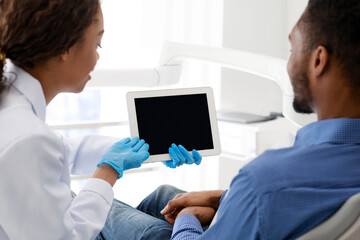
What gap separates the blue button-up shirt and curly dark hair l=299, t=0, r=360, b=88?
3.5 inches

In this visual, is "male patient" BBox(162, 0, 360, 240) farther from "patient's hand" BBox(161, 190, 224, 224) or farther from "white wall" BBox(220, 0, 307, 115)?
"white wall" BBox(220, 0, 307, 115)

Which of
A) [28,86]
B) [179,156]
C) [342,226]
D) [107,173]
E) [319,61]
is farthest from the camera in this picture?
[179,156]

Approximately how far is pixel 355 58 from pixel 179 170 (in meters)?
1.94

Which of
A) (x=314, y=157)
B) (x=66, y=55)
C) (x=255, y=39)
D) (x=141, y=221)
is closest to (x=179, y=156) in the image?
(x=141, y=221)

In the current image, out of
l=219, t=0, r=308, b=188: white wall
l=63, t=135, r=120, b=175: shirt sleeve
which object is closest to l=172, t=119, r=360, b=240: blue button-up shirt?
l=63, t=135, r=120, b=175: shirt sleeve

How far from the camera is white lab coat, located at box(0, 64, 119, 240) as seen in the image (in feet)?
3.00

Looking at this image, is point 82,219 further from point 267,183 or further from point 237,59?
point 237,59

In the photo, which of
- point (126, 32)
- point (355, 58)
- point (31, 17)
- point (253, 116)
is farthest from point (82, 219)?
point (126, 32)

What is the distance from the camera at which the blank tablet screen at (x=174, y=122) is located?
1.38 metres

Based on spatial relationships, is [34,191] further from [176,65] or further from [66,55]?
[176,65]

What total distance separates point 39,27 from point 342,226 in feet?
2.05

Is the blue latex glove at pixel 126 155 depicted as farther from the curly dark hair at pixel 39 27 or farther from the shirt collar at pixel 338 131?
the shirt collar at pixel 338 131

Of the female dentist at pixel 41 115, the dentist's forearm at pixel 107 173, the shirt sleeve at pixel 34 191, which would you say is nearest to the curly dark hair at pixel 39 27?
the female dentist at pixel 41 115

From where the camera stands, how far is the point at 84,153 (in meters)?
1.44
